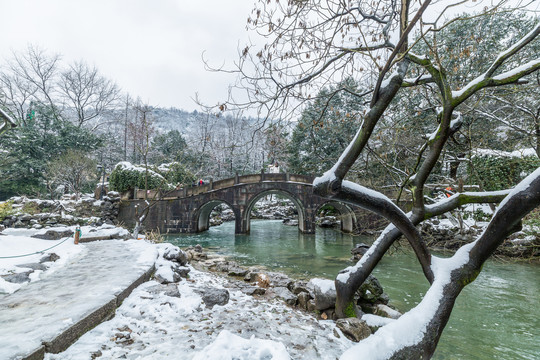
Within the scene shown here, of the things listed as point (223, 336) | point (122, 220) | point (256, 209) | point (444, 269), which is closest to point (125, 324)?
point (223, 336)

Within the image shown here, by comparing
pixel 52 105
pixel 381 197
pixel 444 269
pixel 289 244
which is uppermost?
pixel 52 105

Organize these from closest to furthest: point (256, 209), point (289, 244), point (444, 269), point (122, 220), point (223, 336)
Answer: point (444, 269) → point (223, 336) → point (289, 244) → point (122, 220) → point (256, 209)

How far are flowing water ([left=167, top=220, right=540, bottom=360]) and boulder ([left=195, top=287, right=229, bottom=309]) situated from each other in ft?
11.2

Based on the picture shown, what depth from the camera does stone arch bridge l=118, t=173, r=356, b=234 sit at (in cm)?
1888

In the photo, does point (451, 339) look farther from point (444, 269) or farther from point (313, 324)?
point (444, 269)

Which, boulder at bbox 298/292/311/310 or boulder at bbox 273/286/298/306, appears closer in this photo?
boulder at bbox 298/292/311/310

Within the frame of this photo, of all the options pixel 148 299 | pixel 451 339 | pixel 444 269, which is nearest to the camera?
pixel 444 269

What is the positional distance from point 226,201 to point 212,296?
1500cm

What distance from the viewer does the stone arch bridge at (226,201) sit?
1888cm

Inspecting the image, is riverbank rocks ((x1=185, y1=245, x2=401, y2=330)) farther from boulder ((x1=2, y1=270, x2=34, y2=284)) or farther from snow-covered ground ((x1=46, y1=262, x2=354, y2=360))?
boulder ((x1=2, y1=270, x2=34, y2=284))

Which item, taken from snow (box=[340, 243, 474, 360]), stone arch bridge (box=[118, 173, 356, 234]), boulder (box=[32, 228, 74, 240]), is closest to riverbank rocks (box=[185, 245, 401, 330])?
snow (box=[340, 243, 474, 360])

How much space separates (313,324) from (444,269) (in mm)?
2334

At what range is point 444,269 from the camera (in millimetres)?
2539

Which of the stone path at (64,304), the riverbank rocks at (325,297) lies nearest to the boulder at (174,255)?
the stone path at (64,304)
